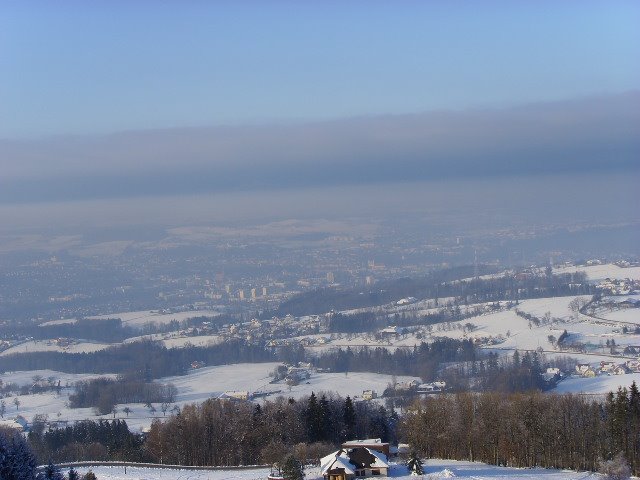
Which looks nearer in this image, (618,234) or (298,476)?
(298,476)

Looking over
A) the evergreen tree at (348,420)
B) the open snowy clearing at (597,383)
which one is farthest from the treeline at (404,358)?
the evergreen tree at (348,420)

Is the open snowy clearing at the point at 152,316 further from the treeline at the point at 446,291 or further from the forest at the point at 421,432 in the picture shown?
the forest at the point at 421,432

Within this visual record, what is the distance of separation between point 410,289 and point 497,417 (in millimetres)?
57220

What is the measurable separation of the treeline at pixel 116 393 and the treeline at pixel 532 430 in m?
23.2

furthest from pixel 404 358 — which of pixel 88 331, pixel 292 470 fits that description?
pixel 292 470

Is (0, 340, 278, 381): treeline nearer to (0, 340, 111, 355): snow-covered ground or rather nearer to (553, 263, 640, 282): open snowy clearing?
(0, 340, 111, 355): snow-covered ground

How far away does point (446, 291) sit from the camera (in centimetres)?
8469

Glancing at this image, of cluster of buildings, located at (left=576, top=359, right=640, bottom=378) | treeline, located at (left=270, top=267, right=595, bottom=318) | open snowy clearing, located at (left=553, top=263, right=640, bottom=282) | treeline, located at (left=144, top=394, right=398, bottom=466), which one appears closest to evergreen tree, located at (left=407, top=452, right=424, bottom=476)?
treeline, located at (left=144, top=394, right=398, bottom=466)

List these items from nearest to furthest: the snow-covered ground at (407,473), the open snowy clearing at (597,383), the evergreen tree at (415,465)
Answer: the snow-covered ground at (407,473)
the evergreen tree at (415,465)
the open snowy clearing at (597,383)

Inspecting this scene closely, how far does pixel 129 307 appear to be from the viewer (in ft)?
285

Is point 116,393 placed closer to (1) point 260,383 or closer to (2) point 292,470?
(1) point 260,383

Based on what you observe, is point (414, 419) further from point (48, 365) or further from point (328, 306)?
point (328, 306)

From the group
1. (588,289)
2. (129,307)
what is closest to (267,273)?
(129,307)

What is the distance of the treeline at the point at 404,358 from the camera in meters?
55.8
